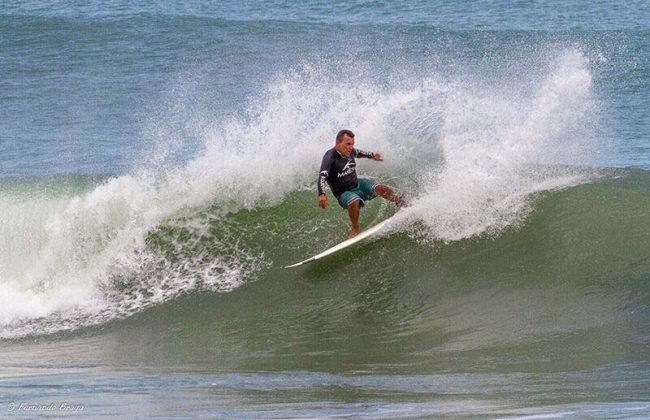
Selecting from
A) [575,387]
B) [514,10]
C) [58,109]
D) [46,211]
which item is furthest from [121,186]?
[514,10]

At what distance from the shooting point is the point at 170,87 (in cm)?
2581

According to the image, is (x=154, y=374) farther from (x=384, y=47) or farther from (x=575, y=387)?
(x=384, y=47)

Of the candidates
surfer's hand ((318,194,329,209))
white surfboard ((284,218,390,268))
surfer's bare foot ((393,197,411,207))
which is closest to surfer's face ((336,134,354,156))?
surfer's hand ((318,194,329,209))

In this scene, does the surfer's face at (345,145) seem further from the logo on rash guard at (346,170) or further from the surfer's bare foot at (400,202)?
the surfer's bare foot at (400,202)

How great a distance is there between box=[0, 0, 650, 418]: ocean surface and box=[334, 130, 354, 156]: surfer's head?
113 cm

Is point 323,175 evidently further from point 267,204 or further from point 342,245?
point 267,204

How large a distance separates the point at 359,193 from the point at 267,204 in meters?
1.88

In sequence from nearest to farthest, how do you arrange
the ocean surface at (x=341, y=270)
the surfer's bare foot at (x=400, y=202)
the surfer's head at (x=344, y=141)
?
the ocean surface at (x=341, y=270)
the surfer's head at (x=344, y=141)
the surfer's bare foot at (x=400, y=202)

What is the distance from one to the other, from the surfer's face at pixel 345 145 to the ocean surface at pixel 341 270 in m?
1.11

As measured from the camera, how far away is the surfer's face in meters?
10.9

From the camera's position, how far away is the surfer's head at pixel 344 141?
10.9 metres

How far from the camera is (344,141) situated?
1091 centimetres

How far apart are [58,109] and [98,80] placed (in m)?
2.45

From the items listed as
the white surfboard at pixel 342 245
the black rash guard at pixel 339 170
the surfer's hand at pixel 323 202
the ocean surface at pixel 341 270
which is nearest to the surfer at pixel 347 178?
the black rash guard at pixel 339 170
